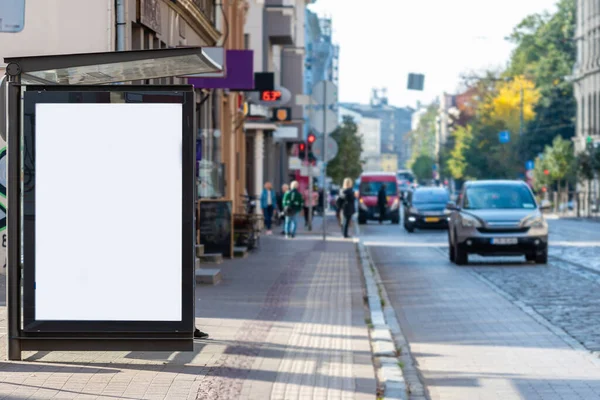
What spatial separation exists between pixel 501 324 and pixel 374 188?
46853 mm

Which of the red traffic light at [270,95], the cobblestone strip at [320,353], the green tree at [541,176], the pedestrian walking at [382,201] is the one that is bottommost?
the cobblestone strip at [320,353]

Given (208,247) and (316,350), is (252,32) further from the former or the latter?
(316,350)

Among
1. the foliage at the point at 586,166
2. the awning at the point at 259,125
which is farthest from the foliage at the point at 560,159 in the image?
the awning at the point at 259,125

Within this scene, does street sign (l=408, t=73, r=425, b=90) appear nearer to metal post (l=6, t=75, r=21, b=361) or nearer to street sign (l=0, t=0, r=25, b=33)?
metal post (l=6, t=75, r=21, b=361)

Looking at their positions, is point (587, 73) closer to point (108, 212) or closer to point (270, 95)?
point (270, 95)

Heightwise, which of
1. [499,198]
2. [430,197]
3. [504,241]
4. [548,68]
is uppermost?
[548,68]

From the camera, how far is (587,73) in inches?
3684

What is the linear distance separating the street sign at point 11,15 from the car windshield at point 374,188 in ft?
172

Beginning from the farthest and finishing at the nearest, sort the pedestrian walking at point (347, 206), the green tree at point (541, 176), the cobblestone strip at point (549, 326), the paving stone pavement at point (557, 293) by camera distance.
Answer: the green tree at point (541, 176), the pedestrian walking at point (347, 206), the paving stone pavement at point (557, 293), the cobblestone strip at point (549, 326)

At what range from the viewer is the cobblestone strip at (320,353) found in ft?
30.2

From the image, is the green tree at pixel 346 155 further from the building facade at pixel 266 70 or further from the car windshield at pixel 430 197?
the car windshield at pixel 430 197

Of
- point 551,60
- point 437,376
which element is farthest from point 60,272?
point 551,60

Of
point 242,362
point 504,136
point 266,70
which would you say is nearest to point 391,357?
point 242,362

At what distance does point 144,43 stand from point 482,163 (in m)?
88.9
